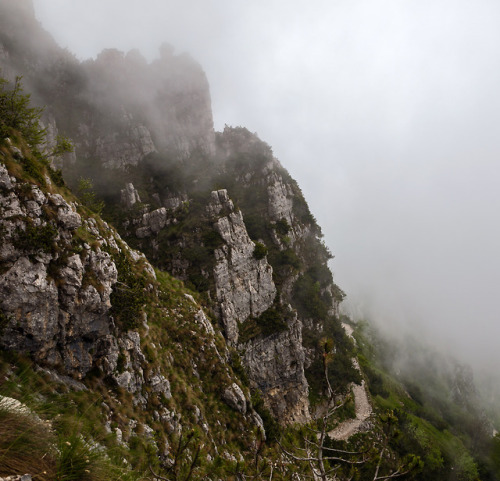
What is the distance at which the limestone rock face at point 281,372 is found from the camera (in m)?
45.8

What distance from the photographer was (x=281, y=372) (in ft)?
157

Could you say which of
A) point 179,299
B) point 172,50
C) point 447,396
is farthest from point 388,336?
point 172,50

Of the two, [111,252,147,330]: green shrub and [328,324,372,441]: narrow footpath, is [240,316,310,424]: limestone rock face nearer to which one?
[328,324,372,441]: narrow footpath

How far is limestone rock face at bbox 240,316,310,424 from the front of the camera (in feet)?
150

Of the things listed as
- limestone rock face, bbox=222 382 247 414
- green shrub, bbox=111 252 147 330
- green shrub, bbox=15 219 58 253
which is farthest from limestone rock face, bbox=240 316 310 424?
green shrub, bbox=15 219 58 253

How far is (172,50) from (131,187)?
197 ft

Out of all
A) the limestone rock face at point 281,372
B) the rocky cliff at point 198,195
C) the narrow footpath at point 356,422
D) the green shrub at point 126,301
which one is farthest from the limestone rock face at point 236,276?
the green shrub at point 126,301

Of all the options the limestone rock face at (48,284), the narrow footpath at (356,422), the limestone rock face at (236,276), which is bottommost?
the narrow footpath at (356,422)

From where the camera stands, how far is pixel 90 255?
703 inches

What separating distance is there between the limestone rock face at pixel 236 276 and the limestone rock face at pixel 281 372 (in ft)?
15.8

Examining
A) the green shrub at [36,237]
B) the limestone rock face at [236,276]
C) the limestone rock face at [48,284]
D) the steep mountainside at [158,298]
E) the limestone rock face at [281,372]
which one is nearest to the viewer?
the steep mountainside at [158,298]

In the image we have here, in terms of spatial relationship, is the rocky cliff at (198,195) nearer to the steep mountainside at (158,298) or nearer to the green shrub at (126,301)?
the steep mountainside at (158,298)

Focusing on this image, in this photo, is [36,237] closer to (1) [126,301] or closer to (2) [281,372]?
(1) [126,301]

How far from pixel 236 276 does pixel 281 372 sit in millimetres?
18003
